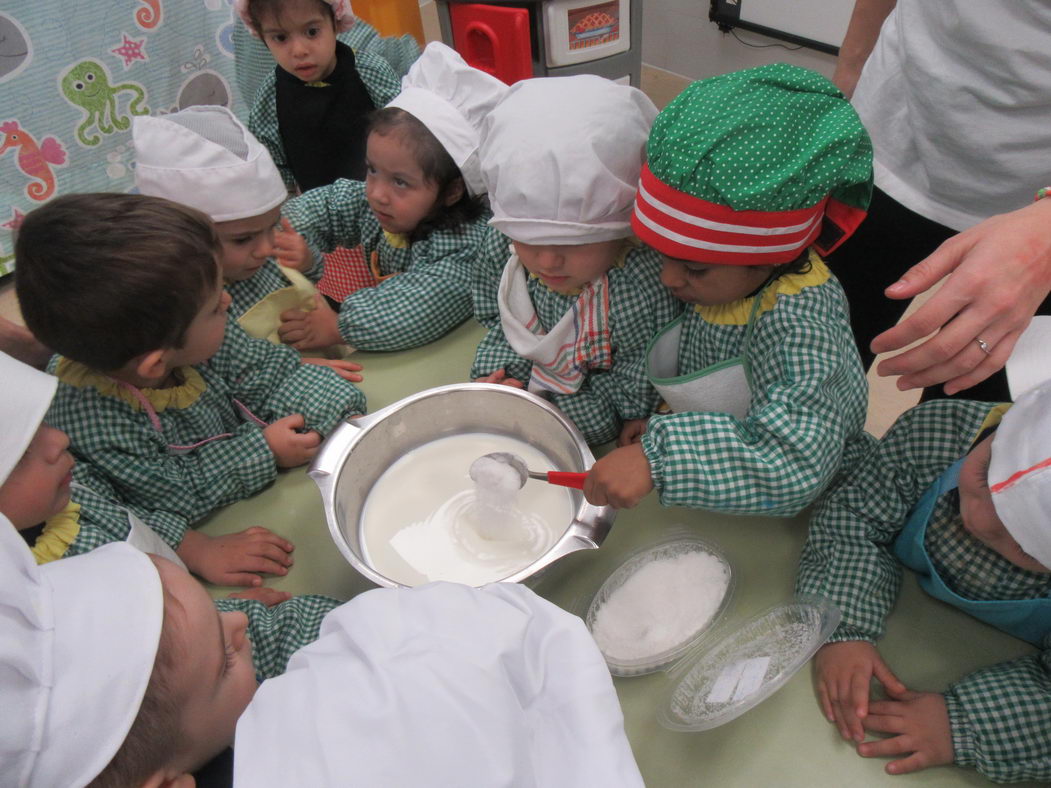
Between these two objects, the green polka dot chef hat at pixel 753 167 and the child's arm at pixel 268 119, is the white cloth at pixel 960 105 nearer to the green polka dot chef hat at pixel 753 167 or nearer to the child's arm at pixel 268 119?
the green polka dot chef hat at pixel 753 167

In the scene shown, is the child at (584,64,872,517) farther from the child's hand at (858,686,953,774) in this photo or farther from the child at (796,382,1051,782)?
the child's hand at (858,686,953,774)

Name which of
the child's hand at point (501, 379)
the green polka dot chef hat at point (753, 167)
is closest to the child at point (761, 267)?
the green polka dot chef hat at point (753, 167)

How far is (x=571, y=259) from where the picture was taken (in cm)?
95

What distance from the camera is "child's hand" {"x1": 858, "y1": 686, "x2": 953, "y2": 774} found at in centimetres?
67

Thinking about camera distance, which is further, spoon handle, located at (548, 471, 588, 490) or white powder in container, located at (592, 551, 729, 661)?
spoon handle, located at (548, 471, 588, 490)

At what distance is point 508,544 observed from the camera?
95 centimetres

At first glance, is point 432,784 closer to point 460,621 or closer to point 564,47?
point 460,621

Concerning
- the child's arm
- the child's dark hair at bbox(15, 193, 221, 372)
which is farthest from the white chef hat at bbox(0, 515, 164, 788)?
the child's arm

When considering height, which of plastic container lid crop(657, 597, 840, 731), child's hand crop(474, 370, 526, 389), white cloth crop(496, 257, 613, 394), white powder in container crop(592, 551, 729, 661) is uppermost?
white cloth crop(496, 257, 613, 394)

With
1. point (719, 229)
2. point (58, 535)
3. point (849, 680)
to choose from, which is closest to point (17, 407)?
point (58, 535)

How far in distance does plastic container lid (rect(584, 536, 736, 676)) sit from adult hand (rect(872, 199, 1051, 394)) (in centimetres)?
31

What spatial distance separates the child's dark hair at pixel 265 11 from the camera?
1552mm

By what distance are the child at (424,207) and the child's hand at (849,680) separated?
0.83m

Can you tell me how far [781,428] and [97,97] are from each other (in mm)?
2673
